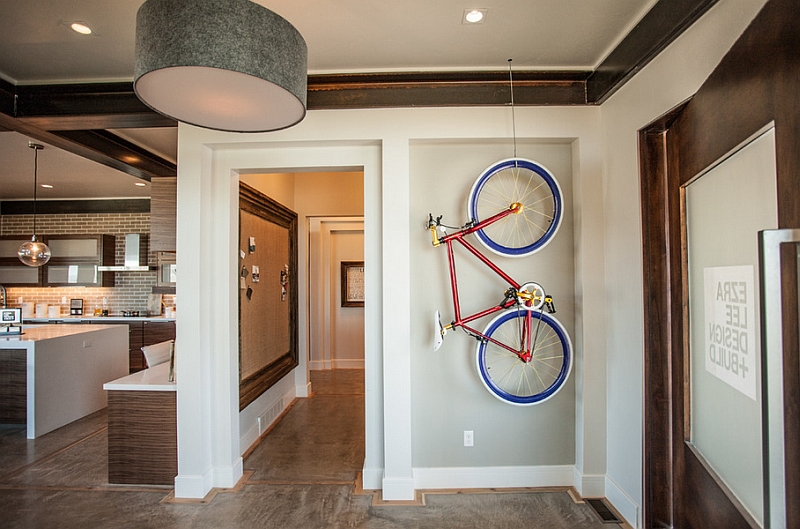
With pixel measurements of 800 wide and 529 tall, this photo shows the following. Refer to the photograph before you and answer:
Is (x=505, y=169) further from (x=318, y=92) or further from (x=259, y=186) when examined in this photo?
(x=259, y=186)

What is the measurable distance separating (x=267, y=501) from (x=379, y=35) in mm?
2851

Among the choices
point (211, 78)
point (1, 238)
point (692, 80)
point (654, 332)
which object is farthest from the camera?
point (1, 238)

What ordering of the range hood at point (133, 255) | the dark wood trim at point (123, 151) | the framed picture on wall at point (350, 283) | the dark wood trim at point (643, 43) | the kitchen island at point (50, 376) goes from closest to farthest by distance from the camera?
1. the dark wood trim at point (643, 43)
2. the dark wood trim at point (123, 151)
3. the kitchen island at point (50, 376)
4. the range hood at point (133, 255)
5. the framed picture on wall at point (350, 283)

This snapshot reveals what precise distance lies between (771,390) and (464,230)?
1.95 m

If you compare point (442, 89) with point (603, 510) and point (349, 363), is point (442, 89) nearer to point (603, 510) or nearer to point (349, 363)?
point (603, 510)

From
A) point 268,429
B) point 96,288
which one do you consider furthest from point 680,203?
point 96,288

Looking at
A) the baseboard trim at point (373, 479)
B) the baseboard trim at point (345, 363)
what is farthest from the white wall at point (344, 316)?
the baseboard trim at point (373, 479)

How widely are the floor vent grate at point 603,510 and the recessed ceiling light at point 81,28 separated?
385 centimetres

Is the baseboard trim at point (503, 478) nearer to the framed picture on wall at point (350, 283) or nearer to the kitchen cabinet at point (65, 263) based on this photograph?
the framed picture on wall at point (350, 283)

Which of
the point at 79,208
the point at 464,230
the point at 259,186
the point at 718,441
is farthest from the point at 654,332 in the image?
the point at 79,208

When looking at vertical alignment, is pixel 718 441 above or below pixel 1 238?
below

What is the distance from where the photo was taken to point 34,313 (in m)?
6.88

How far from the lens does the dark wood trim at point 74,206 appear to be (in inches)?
273

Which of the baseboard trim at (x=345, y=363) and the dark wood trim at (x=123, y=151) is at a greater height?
the dark wood trim at (x=123, y=151)
